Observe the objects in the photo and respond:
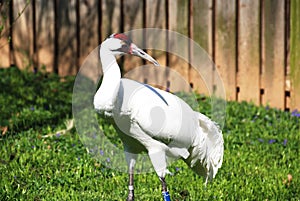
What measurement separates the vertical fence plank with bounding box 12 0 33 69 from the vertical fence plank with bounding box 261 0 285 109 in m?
2.91

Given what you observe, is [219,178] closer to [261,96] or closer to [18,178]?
[18,178]

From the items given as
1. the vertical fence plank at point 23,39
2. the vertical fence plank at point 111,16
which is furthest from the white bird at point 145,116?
the vertical fence plank at point 23,39

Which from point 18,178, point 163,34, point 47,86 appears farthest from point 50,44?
point 18,178

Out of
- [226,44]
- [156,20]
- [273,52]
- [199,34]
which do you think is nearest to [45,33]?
[156,20]

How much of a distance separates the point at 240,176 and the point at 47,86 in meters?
3.17

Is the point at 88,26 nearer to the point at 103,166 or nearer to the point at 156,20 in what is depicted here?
the point at 156,20

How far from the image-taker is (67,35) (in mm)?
8195

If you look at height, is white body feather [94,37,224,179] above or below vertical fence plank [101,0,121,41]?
below

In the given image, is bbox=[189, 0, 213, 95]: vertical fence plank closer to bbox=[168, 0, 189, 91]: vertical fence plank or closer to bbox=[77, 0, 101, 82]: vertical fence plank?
bbox=[168, 0, 189, 91]: vertical fence plank

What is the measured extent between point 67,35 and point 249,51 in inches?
89.2

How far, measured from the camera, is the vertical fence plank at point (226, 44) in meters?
7.74

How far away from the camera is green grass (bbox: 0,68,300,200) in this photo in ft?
16.7

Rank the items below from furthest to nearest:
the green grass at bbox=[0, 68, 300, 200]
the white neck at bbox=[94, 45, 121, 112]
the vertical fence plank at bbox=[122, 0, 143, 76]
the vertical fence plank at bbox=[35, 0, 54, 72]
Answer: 1. the vertical fence plank at bbox=[35, 0, 54, 72]
2. the vertical fence plank at bbox=[122, 0, 143, 76]
3. the green grass at bbox=[0, 68, 300, 200]
4. the white neck at bbox=[94, 45, 121, 112]

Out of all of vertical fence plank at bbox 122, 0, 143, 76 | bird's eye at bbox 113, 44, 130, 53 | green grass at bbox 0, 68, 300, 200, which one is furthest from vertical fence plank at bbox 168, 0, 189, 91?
bird's eye at bbox 113, 44, 130, 53
